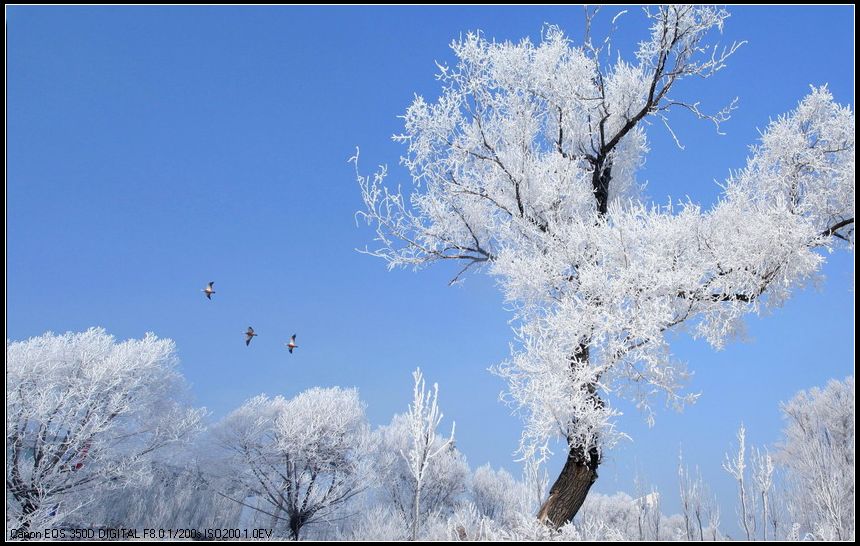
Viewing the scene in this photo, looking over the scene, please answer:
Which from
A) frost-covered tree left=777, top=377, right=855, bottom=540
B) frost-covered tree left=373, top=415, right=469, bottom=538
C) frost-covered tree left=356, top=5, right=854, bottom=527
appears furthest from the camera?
frost-covered tree left=373, top=415, right=469, bottom=538

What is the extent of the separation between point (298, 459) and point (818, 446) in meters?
17.0

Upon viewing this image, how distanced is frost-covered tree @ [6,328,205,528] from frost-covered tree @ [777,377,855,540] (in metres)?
18.3

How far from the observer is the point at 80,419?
46.2 feet

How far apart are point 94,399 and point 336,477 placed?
9.81 meters

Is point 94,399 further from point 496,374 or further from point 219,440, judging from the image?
point 496,374

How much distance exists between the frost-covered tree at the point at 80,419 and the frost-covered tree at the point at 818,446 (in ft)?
59.9

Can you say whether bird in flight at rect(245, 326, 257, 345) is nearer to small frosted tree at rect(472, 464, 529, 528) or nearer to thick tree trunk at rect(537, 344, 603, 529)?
thick tree trunk at rect(537, 344, 603, 529)

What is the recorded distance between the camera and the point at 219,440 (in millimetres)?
22016

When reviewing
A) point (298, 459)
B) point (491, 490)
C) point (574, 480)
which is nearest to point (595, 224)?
point (574, 480)

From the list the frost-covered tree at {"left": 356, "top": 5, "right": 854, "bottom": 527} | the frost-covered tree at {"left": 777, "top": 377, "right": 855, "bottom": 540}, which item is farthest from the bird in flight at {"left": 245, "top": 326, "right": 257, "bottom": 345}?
the frost-covered tree at {"left": 777, "top": 377, "right": 855, "bottom": 540}

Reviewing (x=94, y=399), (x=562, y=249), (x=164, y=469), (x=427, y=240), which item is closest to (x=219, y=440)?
(x=164, y=469)

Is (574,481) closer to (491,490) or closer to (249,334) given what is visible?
(249,334)

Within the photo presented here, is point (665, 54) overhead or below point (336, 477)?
overhead

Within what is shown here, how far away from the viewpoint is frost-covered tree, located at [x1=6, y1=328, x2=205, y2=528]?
13398 millimetres
